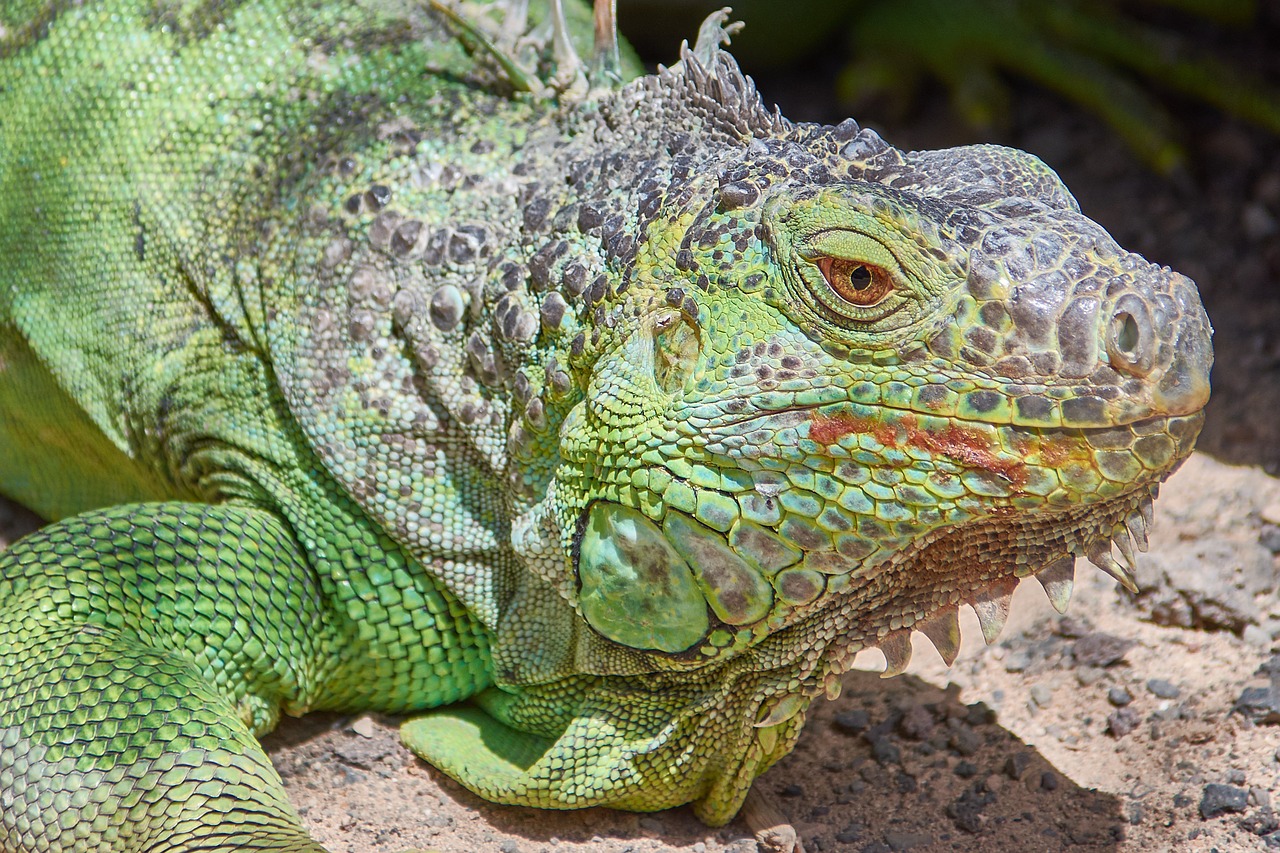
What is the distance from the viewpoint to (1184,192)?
21.9 feet

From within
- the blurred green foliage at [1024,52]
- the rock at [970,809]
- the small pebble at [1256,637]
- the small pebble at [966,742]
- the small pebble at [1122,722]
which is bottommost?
the rock at [970,809]

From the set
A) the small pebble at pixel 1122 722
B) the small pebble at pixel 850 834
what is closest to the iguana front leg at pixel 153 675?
the small pebble at pixel 850 834

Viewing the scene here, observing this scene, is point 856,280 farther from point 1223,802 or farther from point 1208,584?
point 1208,584

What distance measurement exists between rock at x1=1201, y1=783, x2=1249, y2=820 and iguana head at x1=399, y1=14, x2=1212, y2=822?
0.99 meters

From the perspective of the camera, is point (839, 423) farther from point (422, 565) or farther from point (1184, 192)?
point (1184, 192)

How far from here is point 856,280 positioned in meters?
2.89

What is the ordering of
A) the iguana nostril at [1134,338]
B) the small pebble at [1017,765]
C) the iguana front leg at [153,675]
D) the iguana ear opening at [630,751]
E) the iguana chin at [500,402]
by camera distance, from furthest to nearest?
the small pebble at [1017,765] < the iguana ear opening at [630,751] < the iguana front leg at [153,675] < the iguana chin at [500,402] < the iguana nostril at [1134,338]

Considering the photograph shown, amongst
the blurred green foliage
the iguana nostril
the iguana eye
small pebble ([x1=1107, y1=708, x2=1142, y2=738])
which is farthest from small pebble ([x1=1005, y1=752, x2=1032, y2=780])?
the blurred green foliage

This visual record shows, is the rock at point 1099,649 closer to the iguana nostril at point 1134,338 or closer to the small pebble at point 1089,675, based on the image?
the small pebble at point 1089,675

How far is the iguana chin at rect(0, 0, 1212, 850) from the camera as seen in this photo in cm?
285

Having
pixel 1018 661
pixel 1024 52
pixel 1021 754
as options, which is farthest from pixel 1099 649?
pixel 1024 52

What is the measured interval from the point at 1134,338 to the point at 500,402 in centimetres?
161

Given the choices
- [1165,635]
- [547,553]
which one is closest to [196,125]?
[547,553]

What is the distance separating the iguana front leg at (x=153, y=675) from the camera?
3.21m
